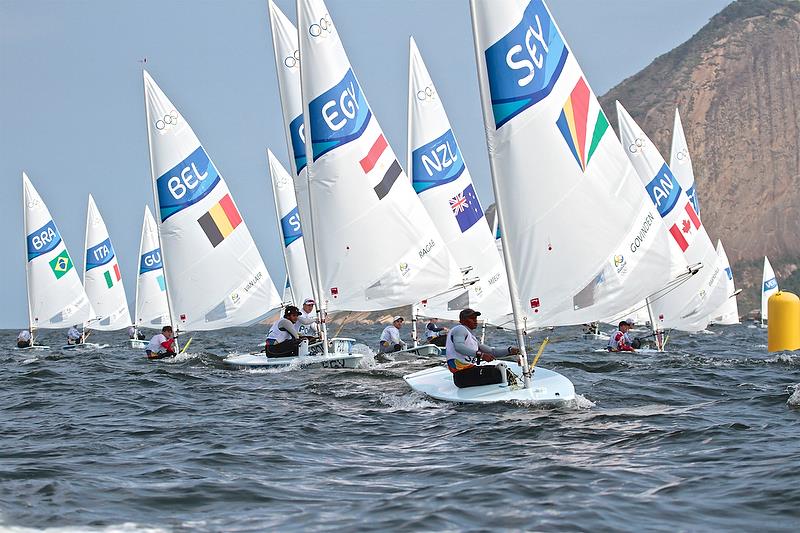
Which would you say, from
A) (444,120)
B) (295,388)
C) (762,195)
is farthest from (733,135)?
(295,388)

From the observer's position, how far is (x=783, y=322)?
73.4 ft

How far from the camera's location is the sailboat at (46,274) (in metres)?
36.0

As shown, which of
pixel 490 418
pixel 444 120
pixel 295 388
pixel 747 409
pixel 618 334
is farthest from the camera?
pixel 444 120

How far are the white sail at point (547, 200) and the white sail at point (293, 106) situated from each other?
7509 millimetres

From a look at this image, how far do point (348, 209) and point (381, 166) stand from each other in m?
1.19

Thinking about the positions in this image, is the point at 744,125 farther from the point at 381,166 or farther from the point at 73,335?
the point at 381,166

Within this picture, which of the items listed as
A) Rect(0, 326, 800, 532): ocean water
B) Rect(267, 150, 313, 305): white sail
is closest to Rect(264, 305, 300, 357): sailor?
Rect(0, 326, 800, 532): ocean water

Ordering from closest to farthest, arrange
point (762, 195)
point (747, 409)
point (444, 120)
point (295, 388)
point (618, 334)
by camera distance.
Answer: point (747, 409)
point (295, 388)
point (618, 334)
point (444, 120)
point (762, 195)

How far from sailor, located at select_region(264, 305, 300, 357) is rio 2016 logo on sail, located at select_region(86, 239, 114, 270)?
2638 centimetres

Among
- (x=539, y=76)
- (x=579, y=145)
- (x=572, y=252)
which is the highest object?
(x=539, y=76)

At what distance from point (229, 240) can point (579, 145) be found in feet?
45.4

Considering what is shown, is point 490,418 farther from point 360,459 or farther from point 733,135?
point 733,135

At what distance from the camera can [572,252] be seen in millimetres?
12422

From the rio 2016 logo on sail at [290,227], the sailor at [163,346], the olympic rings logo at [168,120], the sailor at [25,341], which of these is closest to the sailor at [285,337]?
the sailor at [163,346]
